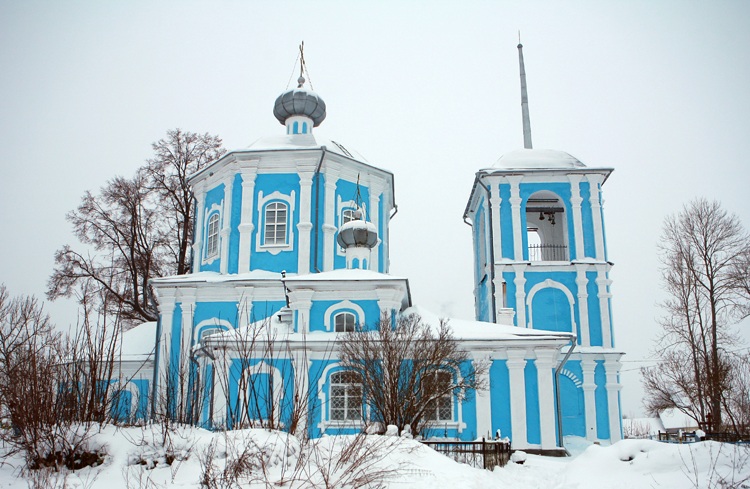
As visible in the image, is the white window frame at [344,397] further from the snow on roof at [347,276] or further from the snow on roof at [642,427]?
the snow on roof at [642,427]

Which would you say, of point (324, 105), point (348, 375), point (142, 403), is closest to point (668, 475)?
point (348, 375)

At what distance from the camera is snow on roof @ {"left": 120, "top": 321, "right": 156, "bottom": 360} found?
65.6ft

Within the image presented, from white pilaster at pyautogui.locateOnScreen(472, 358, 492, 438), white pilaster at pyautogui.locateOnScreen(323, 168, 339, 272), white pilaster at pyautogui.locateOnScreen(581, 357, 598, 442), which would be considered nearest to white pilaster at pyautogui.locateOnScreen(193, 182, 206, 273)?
white pilaster at pyautogui.locateOnScreen(323, 168, 339, 272)

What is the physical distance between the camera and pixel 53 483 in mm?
7031

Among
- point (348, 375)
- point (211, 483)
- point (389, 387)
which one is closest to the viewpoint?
point (211, 483)

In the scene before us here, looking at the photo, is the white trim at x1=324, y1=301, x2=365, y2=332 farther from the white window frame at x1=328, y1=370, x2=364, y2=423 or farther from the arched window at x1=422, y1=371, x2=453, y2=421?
the arched window at x1=422, y1=371, x2=453, y2=421

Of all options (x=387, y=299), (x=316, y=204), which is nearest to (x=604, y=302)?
(x=387, y=299)

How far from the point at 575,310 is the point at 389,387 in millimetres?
9186

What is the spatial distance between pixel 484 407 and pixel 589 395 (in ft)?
16.4

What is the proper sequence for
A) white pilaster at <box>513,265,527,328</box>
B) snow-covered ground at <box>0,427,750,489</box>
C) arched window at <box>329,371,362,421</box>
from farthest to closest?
white pilaster at <box>513,265,527,328</box>
arched window at <box>329,371,362,421</box>
snow-covered ground at <box>0,427,750,489</box>

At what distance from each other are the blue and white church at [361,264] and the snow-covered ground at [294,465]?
7.44 meters

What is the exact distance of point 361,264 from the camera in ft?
59.1

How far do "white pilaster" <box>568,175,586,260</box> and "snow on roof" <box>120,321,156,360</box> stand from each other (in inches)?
462

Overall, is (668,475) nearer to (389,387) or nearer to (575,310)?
(389,387)
